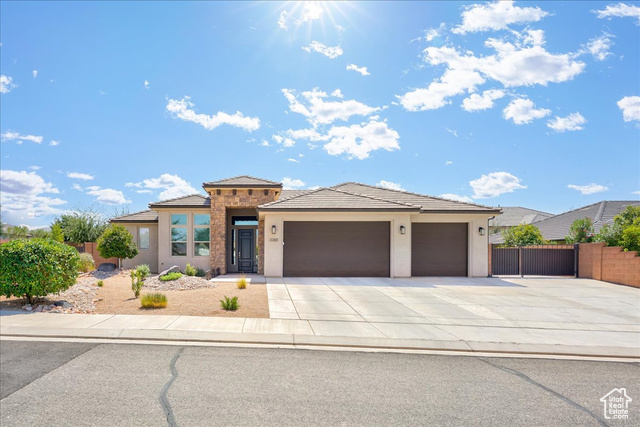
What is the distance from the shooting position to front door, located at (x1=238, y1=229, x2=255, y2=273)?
18.9 m

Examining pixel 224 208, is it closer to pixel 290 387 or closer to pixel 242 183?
pixel 242 183

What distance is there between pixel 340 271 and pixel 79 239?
2129cm

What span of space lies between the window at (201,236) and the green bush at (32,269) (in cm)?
929

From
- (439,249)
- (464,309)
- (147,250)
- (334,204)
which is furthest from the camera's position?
(147,250)

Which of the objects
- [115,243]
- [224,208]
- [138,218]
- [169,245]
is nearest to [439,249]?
[224,208]

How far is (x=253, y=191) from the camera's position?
59.6 ft

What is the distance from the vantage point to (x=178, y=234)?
19.4 meters

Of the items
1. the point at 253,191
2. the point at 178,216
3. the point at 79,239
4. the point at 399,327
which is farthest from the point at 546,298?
the point at 79,239

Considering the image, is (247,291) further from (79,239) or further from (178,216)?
(79,239)

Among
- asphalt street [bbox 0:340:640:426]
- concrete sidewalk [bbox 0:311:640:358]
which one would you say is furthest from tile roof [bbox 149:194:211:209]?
asphalt street [bbox 0:340:640:426]

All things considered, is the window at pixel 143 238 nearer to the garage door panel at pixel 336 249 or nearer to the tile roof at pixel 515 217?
the garage door panel at pixel 336 249

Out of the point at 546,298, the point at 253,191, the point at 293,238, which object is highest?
the point at 253,191

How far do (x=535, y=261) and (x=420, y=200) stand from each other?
6.82m

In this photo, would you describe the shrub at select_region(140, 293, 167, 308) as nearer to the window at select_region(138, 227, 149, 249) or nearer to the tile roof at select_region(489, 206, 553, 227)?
the window at select_region(138, 227, 149, 249)
